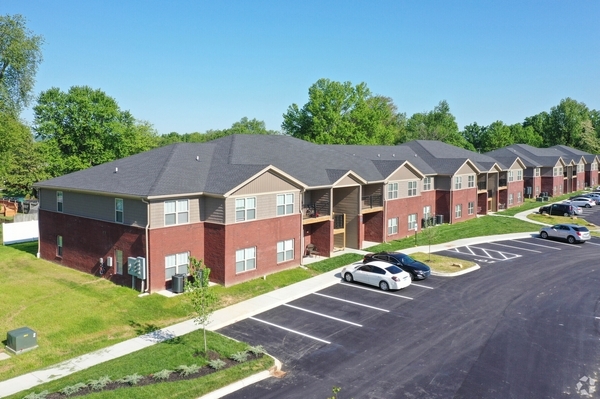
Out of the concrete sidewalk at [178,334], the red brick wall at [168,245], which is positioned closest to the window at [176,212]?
the red brick wall at [168,245]

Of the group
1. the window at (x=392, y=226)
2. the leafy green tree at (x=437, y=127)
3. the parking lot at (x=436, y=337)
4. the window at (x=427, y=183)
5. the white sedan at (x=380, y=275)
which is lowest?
the parking lot at (x=436, y=337)

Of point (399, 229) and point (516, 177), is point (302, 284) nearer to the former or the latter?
point (399, 229)

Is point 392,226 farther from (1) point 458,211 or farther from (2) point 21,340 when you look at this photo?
(2) point 21,340

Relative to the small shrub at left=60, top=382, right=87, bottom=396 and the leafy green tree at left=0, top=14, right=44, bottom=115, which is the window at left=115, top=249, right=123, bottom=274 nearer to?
the small shrub at left=60, top=382, right=87, bottom=396

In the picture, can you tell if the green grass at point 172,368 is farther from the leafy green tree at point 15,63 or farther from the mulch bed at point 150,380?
the leafy green tree at point 15,63

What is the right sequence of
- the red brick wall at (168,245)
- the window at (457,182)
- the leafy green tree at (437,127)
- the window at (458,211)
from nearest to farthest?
the red brick wall at (168,245)
the window at (457,182)
the window at (458,211)
the leafy green tree at (437,127)

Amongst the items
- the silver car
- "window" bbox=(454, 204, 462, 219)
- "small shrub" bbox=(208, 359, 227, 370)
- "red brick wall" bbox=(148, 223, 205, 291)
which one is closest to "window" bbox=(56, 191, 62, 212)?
"red brick wall" bbox=(148, 223, 205, 291)

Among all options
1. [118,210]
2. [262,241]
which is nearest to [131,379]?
[118,210]
